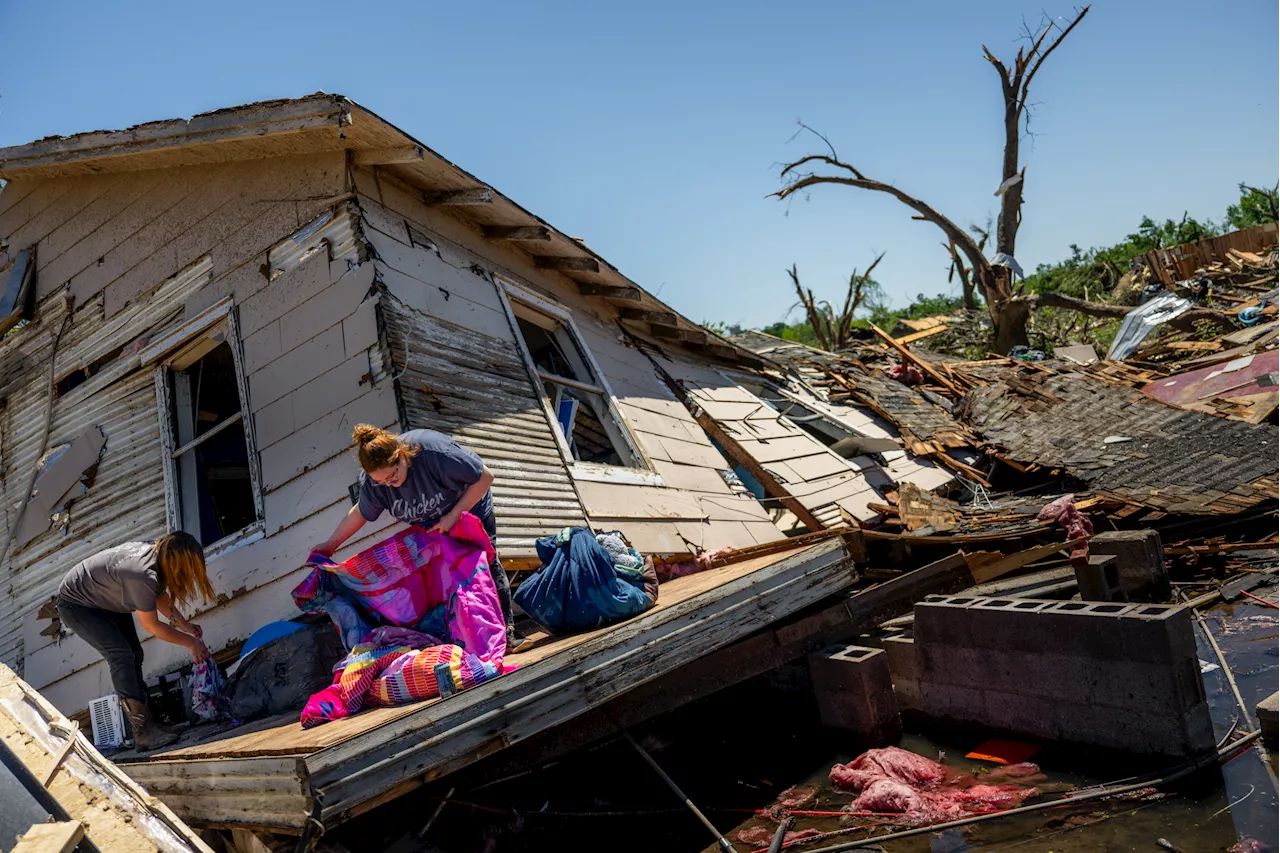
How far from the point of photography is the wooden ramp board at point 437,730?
10.4 feet

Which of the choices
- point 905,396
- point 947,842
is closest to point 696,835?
point 947,842

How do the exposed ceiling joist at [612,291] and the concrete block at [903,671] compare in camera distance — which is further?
the exposed ceiling joist at [612,291]

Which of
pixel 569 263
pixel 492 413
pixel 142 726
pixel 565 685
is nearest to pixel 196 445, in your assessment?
pixel 142 726

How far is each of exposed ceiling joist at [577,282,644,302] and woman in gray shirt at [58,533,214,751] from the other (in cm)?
534

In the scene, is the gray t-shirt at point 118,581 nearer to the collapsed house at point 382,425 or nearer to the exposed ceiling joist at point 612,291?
the collapsed house at point 382,425

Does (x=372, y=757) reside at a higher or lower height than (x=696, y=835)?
higher

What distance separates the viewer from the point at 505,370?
6840mm

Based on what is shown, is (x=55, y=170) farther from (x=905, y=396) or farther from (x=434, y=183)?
(x=905, y=396)

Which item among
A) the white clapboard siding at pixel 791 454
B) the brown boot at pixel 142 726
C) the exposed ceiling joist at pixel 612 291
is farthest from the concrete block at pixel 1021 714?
the exposed ceiling joist at pixel 612 291

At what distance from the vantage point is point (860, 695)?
5.03 meters

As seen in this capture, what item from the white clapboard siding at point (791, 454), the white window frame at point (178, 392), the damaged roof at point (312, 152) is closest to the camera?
the damaged roof at point (312, 152)

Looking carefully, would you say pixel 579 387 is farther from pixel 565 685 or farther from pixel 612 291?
pixel 565 685

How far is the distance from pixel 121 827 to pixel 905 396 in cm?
1243

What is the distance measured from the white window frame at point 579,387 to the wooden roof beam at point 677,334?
93.1 inches
